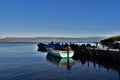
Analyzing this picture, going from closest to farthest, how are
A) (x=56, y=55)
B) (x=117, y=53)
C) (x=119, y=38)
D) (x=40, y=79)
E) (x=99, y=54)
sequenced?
(x=40, y=79), (x=117, y=53), (x=99, y=54), (x=56, y=55), (x=119, y=38)

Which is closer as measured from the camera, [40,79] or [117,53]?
[40,79]

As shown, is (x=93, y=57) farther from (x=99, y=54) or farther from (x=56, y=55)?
(x=56, y=55)

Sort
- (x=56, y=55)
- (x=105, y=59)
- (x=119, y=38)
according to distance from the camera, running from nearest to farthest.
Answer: (x=105, y=59), (x=56, y=55), (x=119, y=38)

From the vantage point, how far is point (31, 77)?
32.1 m

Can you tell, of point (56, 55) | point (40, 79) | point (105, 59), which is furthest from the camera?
point (56, 55)

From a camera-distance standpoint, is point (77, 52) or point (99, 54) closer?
point (99, 54)

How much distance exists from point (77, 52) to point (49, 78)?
131ft

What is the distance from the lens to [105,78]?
3112 centimetres

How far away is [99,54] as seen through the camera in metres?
58.0

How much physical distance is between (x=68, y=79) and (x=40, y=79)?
365 centimetres

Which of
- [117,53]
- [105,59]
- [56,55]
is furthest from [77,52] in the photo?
[117,53]

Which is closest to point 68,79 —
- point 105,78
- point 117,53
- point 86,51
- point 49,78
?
point 49,78

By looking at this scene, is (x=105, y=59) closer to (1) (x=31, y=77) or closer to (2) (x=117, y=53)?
(2) (x=117, y=53)

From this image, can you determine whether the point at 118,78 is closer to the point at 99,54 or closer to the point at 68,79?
the point at 68,79
